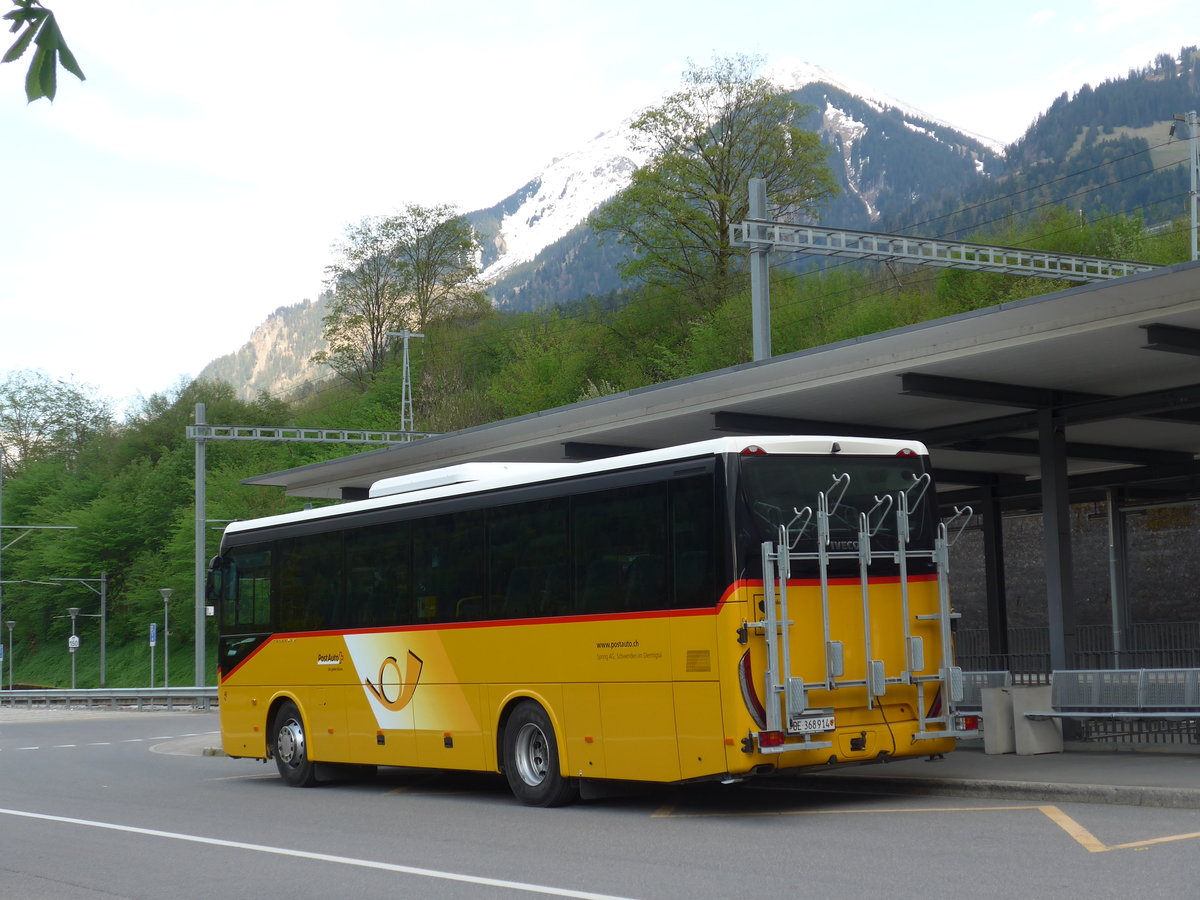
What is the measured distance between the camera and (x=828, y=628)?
1220 cm

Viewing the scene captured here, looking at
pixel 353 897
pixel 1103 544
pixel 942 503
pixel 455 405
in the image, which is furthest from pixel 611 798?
pixel 455 405

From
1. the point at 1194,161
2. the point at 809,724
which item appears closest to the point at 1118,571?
the point at 809,724

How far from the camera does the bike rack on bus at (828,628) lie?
38.9ft

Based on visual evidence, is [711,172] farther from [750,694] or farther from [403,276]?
[750,694]

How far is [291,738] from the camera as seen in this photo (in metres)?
18.0

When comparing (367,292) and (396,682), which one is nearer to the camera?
(396,682)

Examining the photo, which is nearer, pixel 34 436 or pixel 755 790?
pixel 755 790

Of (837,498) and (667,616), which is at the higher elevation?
(837,498)

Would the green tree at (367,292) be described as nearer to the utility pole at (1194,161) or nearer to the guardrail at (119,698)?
the guardrail at (119,698)

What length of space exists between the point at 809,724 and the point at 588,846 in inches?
85.9

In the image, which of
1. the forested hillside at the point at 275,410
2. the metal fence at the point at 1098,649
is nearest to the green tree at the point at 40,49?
the metal fence at the point at 1098,649

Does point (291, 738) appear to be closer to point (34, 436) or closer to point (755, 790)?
point (755, 790)

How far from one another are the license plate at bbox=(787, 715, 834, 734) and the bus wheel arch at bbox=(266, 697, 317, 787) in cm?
778

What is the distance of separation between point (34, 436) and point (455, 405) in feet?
150
